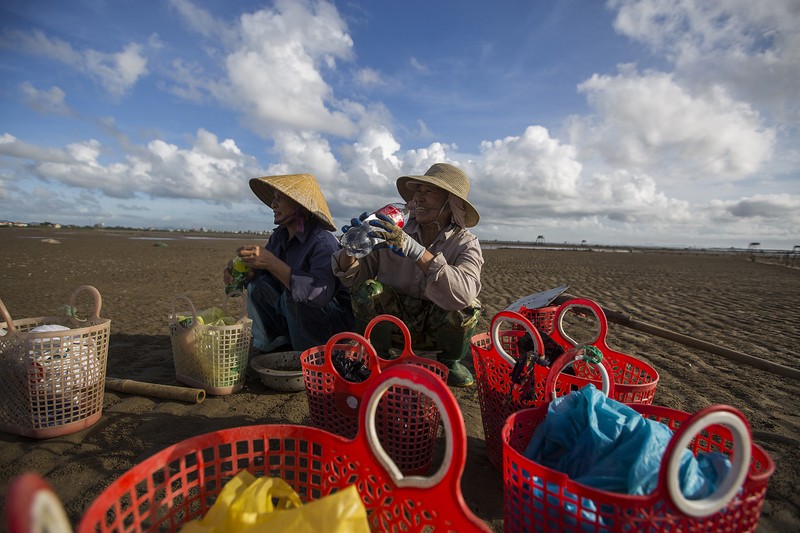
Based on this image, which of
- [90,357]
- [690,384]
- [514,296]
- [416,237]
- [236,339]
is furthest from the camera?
[514,296]

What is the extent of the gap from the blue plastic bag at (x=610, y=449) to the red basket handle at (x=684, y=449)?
0.28m

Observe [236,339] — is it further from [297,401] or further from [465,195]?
[465,195]

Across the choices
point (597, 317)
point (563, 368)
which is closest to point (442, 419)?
point (563, 368)

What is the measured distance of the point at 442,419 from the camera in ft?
3.65

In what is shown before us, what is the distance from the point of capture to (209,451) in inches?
98.7

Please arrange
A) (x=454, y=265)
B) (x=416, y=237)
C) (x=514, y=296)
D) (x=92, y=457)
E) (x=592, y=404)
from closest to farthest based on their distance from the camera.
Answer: (x=592, y=404), (x=92, y=457), (x=454, y=265), (x=416, y=237), (x=514, y=296)

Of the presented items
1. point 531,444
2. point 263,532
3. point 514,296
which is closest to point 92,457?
point 263,532

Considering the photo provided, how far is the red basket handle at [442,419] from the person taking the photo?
108 cm

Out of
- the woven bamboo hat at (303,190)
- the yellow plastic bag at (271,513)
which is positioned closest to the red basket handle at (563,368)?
the yellow plastic bag at (271,513)

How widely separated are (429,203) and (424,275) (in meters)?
0.62

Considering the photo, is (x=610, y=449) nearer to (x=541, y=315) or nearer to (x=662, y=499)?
(x=662, y=499)

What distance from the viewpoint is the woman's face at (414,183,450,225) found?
3258mm

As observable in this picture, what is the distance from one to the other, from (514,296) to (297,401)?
711 cm

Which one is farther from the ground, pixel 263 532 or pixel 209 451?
pixel 263 532
